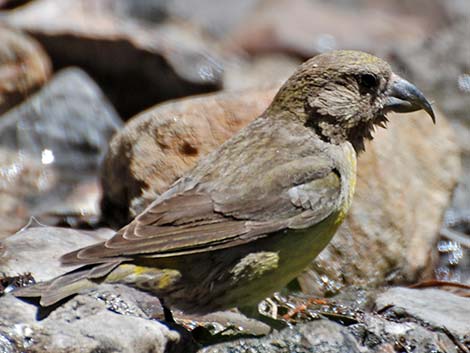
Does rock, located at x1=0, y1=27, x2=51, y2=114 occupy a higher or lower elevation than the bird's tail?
lower

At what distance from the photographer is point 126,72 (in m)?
10.4

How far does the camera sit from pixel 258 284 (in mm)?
5348

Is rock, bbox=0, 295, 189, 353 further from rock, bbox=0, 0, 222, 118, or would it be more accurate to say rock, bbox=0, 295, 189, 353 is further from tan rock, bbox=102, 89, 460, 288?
rock, bbox=0, 0, 222, 118

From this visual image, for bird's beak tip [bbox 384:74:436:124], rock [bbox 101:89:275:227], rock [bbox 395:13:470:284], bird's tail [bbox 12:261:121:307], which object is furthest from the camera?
rock [bbox 395:13:470:284]

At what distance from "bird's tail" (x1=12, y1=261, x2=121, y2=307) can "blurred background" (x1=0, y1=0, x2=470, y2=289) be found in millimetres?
2225

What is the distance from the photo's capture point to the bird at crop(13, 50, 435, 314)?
5.19m

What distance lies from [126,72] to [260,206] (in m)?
5.11

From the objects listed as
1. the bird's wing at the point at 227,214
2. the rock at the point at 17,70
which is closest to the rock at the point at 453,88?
the bird's wing at the point at 227,214

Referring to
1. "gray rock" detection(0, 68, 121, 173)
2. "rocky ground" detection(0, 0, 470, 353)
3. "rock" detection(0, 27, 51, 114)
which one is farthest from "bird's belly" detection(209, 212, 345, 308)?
"rock" detection(0, 27, 51, 114)

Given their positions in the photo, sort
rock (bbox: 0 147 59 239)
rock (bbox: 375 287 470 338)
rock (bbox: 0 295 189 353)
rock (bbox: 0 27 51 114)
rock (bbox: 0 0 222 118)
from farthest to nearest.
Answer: rock (bbox: 0 0 222 118) → rock (bbox: 0 27 51 114) → rock (bbox: 0 147 59 239) → rock (bbox: 375 287 470 338) → rock (bbox: 0 295 189 353)

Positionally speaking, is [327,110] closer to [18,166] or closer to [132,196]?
[132,196]

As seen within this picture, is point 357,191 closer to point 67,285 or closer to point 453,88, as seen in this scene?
point 67,285

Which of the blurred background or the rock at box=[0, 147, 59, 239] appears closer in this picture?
the rock at box=[0, 147, 59, 239]

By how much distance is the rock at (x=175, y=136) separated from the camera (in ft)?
22.3
